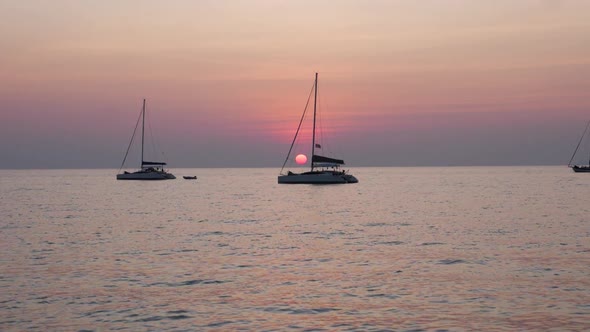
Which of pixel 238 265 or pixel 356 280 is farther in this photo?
pixel 238 265

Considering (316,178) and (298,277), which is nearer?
(298,277)

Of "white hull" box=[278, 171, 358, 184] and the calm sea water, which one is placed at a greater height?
"white hull" box=[278, 171, 358, 184]

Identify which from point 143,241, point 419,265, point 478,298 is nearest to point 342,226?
point 143,241

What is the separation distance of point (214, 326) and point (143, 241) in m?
21.8

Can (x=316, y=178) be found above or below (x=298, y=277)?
above

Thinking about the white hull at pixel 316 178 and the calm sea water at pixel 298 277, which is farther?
the white hull at pixel 316 178

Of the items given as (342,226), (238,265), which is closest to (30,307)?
(238,265)

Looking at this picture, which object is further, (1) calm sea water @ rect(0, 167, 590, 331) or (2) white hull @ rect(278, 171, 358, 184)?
(2) white hull @ rect(278, 171, 358, 184)

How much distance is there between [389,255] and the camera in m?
31.9

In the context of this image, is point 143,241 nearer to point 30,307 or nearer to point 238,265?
point 238,265

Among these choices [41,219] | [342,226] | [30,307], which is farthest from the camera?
[41,219]

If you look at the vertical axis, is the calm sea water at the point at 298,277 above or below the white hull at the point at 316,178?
below

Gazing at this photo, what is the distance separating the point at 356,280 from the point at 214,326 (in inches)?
323

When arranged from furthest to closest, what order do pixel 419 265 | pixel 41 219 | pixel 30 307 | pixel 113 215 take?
pixel 113 215, pixel 41 219, pixel 419 265, pixel 30 307
